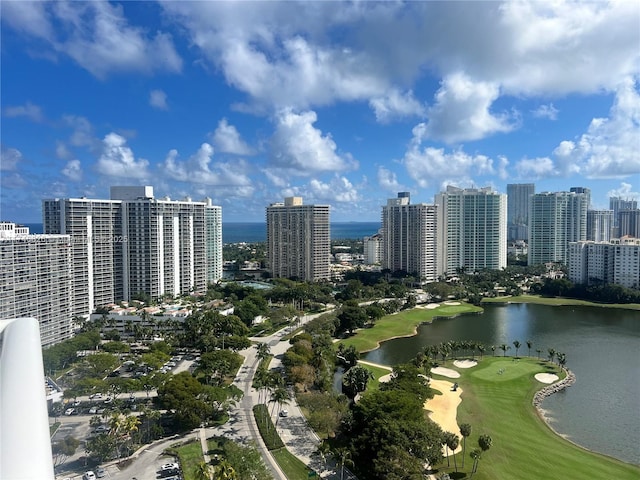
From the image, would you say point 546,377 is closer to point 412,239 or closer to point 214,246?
point 412,239

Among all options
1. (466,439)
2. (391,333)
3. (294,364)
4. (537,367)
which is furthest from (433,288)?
(466,439)

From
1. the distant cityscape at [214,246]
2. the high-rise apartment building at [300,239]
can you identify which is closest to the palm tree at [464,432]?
the distant cityscape at [214,246]

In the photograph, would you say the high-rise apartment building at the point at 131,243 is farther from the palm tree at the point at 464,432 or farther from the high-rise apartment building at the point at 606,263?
the high-rise apartment building at the point at 606,263

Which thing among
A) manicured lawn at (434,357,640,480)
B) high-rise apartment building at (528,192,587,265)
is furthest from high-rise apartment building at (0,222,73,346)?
high-rise apartment building at (528,192,587,265)

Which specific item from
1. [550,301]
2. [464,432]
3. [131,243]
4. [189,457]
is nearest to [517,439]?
[464,432]

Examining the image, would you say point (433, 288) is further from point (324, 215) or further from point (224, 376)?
point (224, 376)

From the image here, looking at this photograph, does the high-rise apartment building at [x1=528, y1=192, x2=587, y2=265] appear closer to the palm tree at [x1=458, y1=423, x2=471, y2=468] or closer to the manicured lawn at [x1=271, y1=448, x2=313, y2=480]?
the palm tree at [x1=458, y1=423, x2=471, y2=468]
